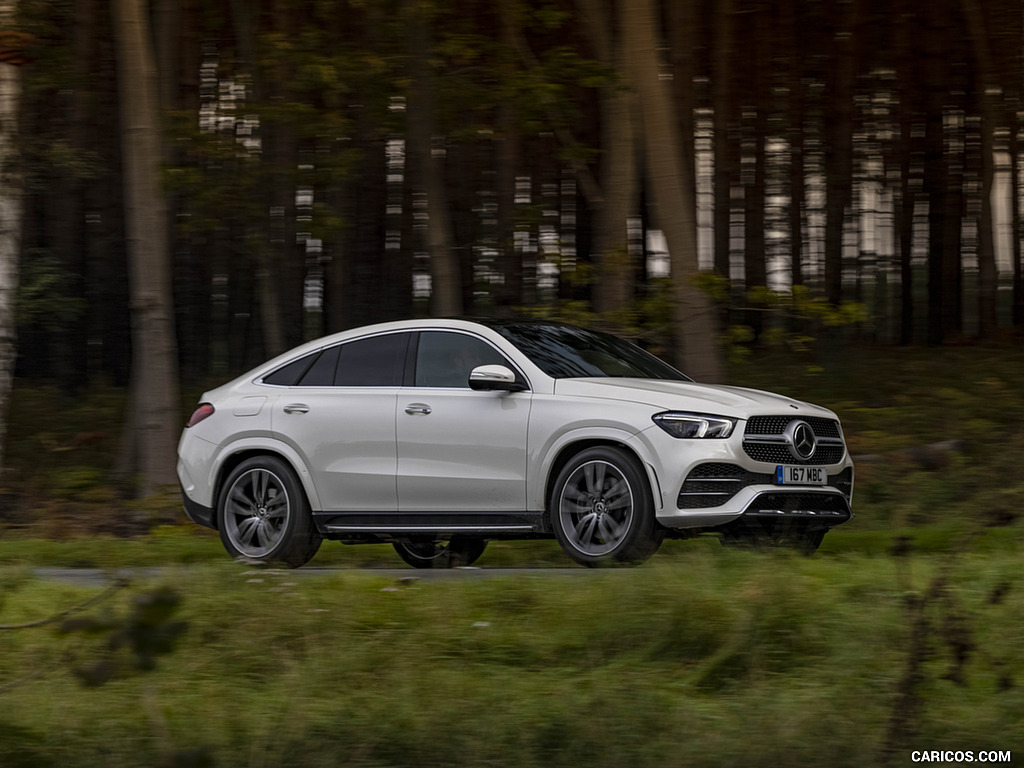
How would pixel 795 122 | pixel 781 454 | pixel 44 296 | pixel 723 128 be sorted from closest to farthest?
1. pixel 781 454
2. pixel 44 296
3. pixel 723 128
4. pixel 795 122

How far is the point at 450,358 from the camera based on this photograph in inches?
361

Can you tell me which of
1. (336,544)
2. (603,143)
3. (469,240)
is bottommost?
(336,544)

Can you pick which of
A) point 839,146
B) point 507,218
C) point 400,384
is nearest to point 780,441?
point 400,384

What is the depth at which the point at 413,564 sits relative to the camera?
34.0 ft

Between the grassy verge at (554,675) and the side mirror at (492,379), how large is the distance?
5.91 ft

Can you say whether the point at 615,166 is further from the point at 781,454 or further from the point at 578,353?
the point at 781,454

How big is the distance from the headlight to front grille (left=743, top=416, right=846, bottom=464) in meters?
0.13

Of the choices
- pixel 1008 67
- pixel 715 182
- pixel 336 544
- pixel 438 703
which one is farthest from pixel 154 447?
pixel 1008 67

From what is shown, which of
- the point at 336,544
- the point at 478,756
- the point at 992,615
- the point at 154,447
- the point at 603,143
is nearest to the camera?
the point at 478,756

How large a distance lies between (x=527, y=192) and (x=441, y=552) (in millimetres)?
10065

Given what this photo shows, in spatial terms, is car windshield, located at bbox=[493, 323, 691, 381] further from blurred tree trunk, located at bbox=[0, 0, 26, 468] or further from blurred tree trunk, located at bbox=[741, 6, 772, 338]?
blurred tree trunk, located at bbox=[741, 6, 772, 338]

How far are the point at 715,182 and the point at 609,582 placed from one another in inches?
540

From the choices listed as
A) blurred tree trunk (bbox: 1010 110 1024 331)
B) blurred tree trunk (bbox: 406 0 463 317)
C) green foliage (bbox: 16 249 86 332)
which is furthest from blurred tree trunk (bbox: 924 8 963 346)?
green foliage (bbox: 16 249 86 332)

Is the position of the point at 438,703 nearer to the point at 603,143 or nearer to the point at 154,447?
the point at 154,447
